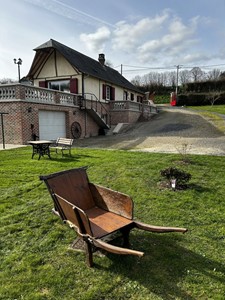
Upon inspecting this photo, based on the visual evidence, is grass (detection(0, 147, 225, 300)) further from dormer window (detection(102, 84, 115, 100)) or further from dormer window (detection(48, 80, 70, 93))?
dormer window (detection(102, 84, 115, 100))

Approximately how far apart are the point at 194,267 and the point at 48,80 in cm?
1998

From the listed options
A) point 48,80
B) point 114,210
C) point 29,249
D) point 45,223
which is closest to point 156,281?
point 114,210

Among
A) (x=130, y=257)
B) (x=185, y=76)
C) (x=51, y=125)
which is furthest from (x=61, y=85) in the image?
(x=185, y=76)

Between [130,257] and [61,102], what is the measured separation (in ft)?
45.9

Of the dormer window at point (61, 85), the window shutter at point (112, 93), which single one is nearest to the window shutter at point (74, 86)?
the dormer window at point (61, 85)

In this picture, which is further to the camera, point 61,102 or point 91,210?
point 61,102

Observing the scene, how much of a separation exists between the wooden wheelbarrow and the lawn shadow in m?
0.25

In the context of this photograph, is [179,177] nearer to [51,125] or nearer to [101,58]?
[51,125]

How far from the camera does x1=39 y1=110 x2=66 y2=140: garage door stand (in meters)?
14.2

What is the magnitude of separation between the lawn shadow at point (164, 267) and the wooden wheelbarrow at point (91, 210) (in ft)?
0.83

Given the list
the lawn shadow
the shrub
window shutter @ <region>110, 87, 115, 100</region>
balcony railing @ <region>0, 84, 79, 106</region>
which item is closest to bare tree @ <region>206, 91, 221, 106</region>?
window shutter @ <region>110, 87, 115, 100</region>

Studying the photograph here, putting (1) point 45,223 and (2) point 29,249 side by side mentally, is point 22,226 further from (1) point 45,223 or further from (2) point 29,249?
(2) point 29,249

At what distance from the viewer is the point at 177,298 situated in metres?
2.24

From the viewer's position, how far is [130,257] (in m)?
2.89
